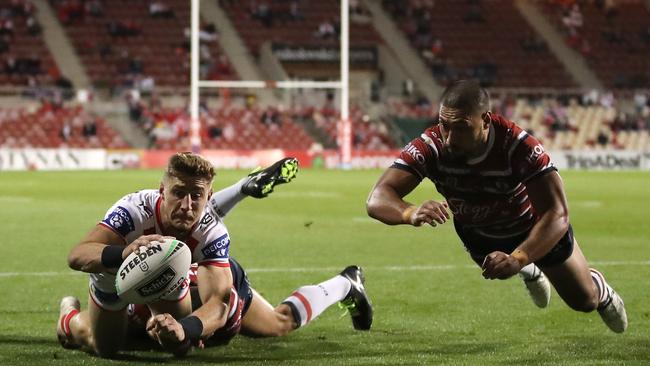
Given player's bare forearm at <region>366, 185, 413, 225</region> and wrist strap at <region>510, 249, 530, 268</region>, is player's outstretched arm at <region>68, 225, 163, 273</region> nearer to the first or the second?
player's bare forearm at <region>366, 185, 413, 225</region>

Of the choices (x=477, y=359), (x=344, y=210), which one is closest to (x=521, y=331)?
(x=477, y=359)

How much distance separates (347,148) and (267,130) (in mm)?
4762

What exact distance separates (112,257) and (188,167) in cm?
58

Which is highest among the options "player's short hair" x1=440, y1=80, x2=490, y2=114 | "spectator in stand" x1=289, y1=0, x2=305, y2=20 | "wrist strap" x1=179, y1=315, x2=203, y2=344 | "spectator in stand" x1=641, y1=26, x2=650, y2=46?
"player's short hair" x1=440, y1=80, x2=490, y2=114

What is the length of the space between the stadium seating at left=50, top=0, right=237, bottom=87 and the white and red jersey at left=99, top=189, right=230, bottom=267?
35.5m

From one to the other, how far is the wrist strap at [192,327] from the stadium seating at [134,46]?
3598 centimetres

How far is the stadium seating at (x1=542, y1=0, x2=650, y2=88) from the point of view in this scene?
155 ft

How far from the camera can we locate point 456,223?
22.6ft

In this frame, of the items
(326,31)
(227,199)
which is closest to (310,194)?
(227,199)

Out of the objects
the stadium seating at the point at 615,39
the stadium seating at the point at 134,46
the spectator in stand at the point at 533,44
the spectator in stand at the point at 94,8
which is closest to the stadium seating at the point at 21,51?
the stadium seating at the point at 134,46

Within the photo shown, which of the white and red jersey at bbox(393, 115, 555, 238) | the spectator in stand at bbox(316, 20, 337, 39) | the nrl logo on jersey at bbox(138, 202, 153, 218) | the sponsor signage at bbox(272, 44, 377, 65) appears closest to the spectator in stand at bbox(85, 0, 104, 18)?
the sponsor signage at bbox(272, 44, 377, 65)

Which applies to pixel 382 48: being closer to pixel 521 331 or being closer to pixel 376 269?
pixel 376 269

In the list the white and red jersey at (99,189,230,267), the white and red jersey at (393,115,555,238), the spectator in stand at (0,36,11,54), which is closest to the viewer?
the white and red jersey at (99,189,230,267)

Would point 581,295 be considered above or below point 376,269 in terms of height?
above
